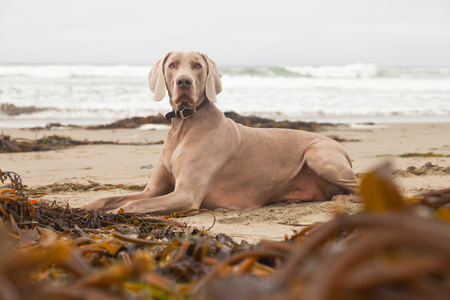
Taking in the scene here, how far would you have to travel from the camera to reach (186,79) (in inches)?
187

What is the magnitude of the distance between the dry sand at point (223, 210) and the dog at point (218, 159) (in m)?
0.24

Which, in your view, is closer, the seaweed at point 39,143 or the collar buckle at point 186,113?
the collar buckle at point 186,113

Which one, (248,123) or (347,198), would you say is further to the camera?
(248,123)

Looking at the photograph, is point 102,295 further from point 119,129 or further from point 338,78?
point 338,78

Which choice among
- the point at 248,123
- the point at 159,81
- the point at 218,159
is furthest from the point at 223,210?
the point at 248,123

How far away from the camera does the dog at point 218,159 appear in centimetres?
483

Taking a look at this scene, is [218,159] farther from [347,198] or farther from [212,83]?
[347,198]

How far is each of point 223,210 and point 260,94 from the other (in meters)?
18.4

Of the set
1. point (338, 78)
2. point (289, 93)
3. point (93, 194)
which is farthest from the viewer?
point (338, 78)

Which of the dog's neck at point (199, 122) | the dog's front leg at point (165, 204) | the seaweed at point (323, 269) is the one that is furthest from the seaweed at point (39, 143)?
the seaweed at point (323, 269)

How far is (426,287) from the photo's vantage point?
0.81 m

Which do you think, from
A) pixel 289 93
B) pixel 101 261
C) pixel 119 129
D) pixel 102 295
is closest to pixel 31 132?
pixel 119 129

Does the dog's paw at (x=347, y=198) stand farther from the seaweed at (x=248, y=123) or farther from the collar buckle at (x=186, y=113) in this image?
the seaweed at (x=248, y=123)

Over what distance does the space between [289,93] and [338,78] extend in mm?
9911
